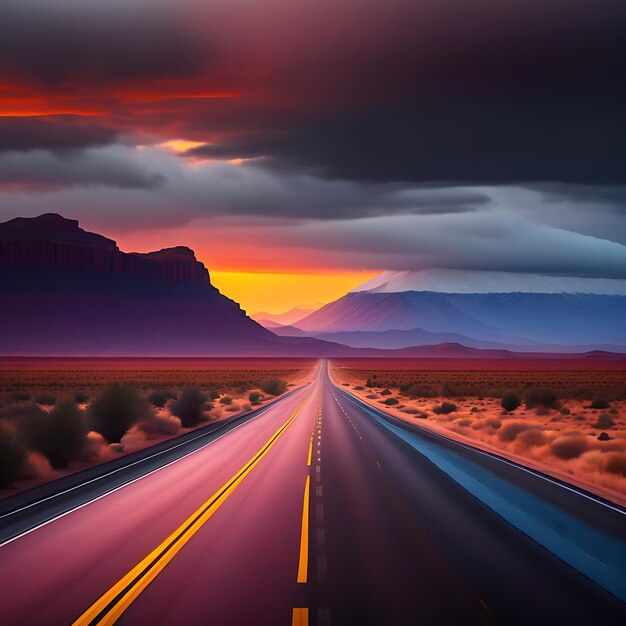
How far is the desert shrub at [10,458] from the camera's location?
53.6 feet

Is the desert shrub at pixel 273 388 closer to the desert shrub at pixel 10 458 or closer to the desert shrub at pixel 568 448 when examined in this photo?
the desert shrub at pixel 568 448

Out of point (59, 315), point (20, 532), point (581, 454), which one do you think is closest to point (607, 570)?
point (20, 532)

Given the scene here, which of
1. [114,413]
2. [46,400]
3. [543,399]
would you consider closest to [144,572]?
[114,413]

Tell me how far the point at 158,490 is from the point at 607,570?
897cm

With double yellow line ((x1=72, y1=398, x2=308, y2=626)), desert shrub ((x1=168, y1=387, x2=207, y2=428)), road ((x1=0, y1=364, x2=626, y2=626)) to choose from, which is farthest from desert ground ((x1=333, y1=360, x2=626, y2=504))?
desert shrub ((x1=168, y1=387, x2=207, y2=428))

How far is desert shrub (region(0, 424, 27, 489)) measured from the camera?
1633cm

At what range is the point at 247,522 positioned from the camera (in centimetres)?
1180

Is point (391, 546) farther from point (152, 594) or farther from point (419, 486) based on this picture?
point (419, 486)

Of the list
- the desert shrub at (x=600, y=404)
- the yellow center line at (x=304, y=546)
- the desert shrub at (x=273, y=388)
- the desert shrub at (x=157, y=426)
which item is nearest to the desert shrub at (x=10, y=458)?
the yellow center line at (x=304, y=546)

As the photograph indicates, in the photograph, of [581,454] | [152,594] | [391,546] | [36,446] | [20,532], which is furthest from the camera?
[581,454]

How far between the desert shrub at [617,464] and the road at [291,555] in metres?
2.78

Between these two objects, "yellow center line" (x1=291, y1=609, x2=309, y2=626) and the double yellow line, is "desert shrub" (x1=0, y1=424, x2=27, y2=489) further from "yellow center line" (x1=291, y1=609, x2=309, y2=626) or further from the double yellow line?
"yellow center line" (x1=291, y1=609, x2=309, y2=626)

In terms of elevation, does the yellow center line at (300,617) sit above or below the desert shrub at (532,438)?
above

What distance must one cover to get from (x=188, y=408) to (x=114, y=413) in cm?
863
